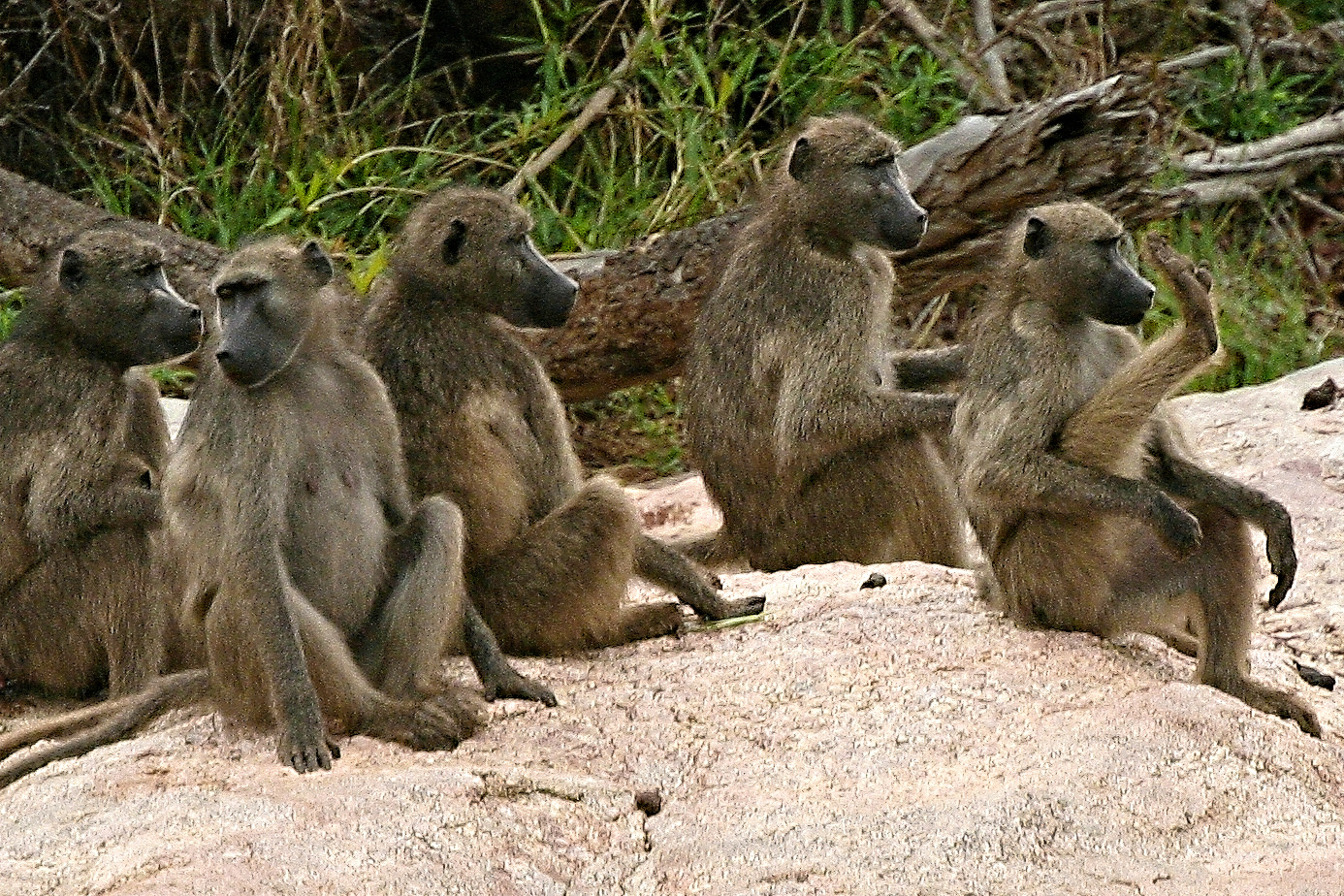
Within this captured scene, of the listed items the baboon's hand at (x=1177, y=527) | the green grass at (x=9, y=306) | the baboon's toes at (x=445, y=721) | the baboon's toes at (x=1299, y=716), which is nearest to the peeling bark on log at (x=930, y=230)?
the green grass at (x=9, y=306)

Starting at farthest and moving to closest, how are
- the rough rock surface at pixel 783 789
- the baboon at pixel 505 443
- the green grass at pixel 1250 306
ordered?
the green grass at pixel 1250 306 < the baboon at pixel 505 443 < the rough rock surface at pixel 783 789

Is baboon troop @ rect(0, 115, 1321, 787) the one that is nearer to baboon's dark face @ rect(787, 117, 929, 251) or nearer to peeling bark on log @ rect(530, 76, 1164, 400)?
baboon's dark face @ rect(787, 117, 929, 251)

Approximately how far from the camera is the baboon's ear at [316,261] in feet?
14.6

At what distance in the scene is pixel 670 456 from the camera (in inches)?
316

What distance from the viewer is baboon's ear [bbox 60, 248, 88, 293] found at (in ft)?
16.8

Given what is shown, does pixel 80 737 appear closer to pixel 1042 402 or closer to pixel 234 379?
pixel 234 379

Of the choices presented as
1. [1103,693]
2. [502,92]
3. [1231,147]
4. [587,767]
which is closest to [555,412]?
[587,767]

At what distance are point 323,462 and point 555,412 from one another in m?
0.82

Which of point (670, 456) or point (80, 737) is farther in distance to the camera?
point (670, 456)

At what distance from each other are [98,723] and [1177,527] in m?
2.42

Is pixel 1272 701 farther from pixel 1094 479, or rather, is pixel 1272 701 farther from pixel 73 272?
pixel 73 272

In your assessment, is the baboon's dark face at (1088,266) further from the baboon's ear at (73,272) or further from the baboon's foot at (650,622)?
the baboon's ear at (73,272)

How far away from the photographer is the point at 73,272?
202 inches

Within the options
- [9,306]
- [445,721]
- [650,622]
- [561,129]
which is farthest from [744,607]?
[561,129]
